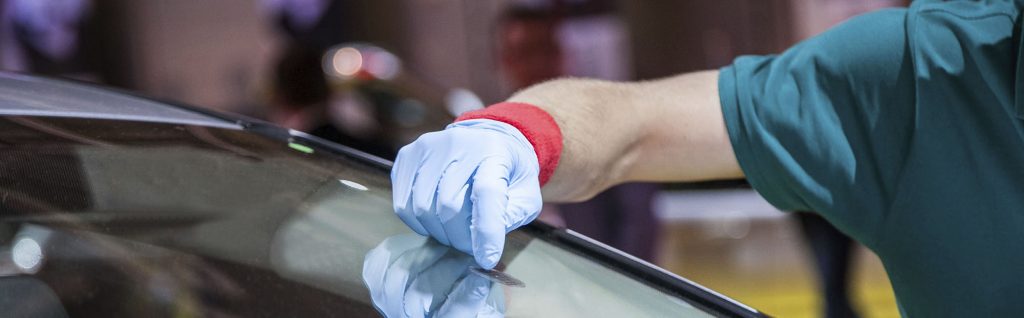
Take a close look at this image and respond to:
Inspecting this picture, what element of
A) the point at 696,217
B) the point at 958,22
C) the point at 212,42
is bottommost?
the point at 696,217

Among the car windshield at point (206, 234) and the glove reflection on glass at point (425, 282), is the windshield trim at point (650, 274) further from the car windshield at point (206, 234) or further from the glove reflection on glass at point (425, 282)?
the glove reflection on glass at point (425, 282)

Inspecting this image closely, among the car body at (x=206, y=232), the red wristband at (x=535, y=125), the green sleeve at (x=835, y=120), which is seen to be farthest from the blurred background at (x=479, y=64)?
the green sleeve at (x=835, y=120)

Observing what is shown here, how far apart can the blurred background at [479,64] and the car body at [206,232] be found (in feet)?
3.24

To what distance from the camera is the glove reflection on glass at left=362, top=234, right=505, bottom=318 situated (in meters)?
0.99

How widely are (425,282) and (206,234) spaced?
0.27 metres

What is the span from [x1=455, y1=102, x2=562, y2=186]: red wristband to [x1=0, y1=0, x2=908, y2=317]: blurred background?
1.11 m

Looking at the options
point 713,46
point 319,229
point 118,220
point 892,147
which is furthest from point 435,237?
point 713,46

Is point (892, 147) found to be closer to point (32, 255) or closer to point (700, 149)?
point (700, 149)

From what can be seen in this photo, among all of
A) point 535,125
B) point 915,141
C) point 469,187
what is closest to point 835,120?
point 915,141

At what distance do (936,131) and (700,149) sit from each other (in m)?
0.26

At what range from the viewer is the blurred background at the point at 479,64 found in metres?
3.33

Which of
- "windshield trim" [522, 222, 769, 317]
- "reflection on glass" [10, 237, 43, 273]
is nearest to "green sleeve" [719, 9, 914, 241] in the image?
"windshield trim" [522, 222, 769, 317]

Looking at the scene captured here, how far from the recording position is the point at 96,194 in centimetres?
111

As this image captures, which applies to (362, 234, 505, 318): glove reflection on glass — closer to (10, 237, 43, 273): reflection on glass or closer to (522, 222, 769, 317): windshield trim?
(522, 222, 769, 317): windshield trim
